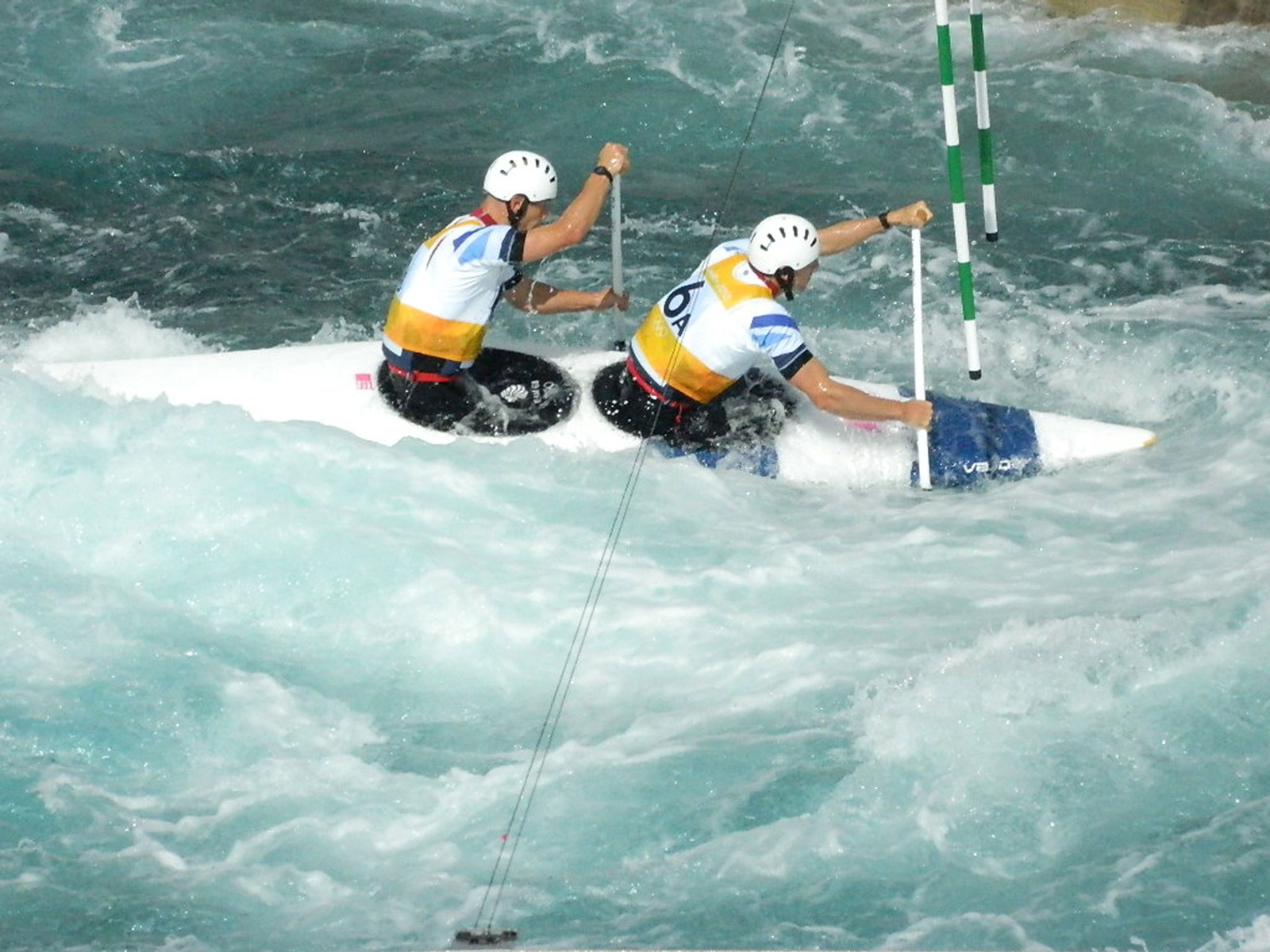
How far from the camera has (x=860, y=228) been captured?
7027 mm

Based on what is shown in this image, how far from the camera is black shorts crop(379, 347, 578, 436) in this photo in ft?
23.7

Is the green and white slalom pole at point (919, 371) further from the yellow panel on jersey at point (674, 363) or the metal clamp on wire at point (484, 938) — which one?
the metal clamp on wire at point (484, 938)

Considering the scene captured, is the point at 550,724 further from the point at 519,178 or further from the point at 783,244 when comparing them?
the point at 519,178

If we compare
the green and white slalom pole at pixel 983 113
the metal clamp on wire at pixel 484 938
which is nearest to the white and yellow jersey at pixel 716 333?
the green and white slalom pole at pixel 983 113

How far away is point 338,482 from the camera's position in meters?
7.01

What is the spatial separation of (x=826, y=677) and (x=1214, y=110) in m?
7.06

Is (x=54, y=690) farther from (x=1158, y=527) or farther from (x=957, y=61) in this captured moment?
(x=957, y=61)

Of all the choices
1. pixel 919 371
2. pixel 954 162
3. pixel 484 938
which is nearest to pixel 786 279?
pixel 919 371

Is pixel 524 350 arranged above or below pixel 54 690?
above

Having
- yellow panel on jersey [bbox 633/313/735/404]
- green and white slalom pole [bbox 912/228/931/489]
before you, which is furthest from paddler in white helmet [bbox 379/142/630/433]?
green and white slalom pole [bbox 912/228/931/489]

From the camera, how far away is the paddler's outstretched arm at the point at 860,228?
22.5ft

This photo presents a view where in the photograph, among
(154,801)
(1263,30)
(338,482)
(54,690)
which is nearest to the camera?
(154,801)

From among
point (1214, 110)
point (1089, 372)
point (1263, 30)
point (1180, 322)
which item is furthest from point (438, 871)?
point (1263, 30)

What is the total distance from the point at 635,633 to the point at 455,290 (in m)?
1.64
